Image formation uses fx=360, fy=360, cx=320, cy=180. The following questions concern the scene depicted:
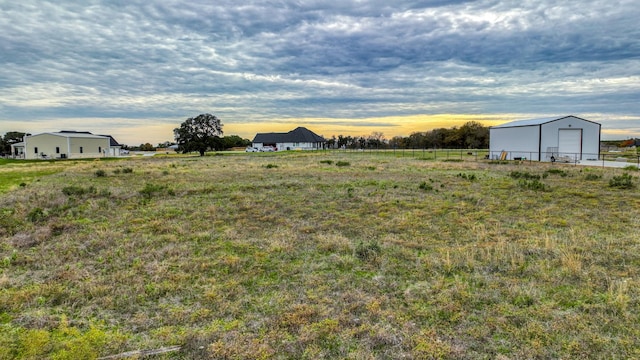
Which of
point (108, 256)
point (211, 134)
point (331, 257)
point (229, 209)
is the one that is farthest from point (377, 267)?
point (211, 134)

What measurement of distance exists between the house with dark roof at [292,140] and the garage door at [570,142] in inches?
2729

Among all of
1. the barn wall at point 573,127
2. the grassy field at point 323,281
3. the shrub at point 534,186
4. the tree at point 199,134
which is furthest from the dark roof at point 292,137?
the grassy field at point 323,281

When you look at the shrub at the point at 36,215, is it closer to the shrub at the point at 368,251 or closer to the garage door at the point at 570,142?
the shrub at the point at 368,251

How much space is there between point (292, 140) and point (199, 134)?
1698 inches

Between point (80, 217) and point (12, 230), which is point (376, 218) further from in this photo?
point (12, 230)

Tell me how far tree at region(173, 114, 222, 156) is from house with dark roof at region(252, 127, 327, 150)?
129ft

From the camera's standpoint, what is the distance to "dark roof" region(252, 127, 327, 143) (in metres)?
99.0

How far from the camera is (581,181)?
17188 millimetres

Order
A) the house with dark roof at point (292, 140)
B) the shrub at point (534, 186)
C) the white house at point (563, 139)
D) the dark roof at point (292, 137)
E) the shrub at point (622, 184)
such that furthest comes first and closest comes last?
the dark roof at point (292, 137)
the house with dark roof at point (292, 140)
the white house at point (563, 139)
the shrub at point (622, 184)
the shrub at point (534, 186)

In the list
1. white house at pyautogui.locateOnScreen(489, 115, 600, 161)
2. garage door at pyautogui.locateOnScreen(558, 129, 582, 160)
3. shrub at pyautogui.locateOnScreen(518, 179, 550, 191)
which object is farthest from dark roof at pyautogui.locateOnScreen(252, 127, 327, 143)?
shrub at pyautogui.locateOnScreen(518, 179, 550, 191)

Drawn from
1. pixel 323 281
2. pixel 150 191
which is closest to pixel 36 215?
pixel 150 191

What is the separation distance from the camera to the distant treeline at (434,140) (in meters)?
86.1

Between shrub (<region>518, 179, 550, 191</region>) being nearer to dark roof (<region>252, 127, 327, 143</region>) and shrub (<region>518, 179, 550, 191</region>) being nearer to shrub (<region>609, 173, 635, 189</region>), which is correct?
shrub (<region>609, 173, 635, 189</region>)

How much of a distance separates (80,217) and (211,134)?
4990 cm
